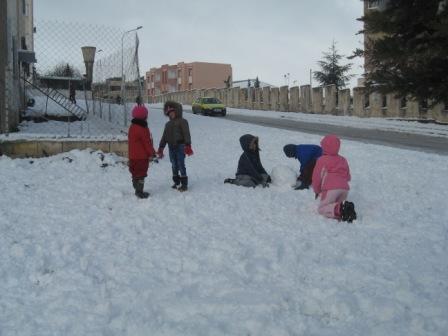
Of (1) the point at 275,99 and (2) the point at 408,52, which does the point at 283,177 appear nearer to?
(2) the point at 408,52

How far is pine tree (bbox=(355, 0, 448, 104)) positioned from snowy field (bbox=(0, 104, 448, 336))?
11.7m

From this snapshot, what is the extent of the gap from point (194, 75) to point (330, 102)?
5842 cm

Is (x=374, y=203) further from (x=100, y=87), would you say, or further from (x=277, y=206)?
(x=100, y=87)

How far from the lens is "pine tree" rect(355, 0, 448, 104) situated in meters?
19.1

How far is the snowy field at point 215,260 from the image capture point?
350 centimetres

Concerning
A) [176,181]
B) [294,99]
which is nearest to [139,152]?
[176,181]

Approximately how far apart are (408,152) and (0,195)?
1056 cm

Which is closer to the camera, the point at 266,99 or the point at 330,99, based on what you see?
the point at 330,99

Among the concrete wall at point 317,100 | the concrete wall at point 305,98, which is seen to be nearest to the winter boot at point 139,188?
the concrete wall at point 317,100

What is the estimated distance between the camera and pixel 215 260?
4.77 m

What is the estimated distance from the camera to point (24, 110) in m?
16.8

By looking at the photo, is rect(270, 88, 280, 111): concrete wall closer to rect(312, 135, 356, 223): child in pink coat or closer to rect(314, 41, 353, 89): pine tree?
rect(314, 41, 353, 89): pine tree

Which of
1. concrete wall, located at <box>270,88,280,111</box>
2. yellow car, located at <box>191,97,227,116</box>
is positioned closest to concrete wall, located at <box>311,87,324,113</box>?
concrete wall, located at <box>270,88,280,111</box>

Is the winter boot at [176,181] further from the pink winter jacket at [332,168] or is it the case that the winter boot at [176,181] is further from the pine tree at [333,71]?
the pine tree at [333,71]
